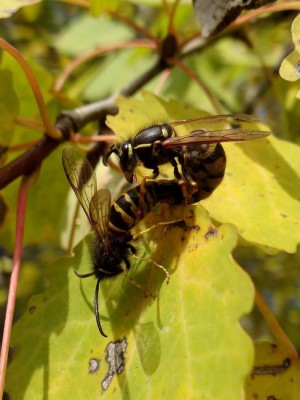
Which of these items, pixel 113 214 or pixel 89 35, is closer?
pixel 113 214

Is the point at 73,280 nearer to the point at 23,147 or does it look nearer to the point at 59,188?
the point at 23,147

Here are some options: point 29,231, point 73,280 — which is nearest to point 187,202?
point 73,280

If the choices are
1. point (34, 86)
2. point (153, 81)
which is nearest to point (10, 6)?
point (34, 86)

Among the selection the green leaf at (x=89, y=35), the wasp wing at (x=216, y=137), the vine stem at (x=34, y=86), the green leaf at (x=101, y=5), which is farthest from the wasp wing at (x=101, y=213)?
the green leaf at (x=89, y=35)

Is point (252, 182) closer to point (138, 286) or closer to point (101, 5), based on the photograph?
point (138, 286)

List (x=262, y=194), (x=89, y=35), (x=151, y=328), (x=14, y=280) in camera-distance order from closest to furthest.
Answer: (x=151, y=328), (x=14, y=280), (x=262, y=194), (x=89, y=35)

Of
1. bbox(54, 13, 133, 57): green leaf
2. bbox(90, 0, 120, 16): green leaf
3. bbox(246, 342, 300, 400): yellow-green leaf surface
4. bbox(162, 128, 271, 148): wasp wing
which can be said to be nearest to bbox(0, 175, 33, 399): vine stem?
bbox(162, 128, 271, 148): wasp wing

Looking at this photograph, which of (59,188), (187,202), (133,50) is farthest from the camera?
(133,50)
